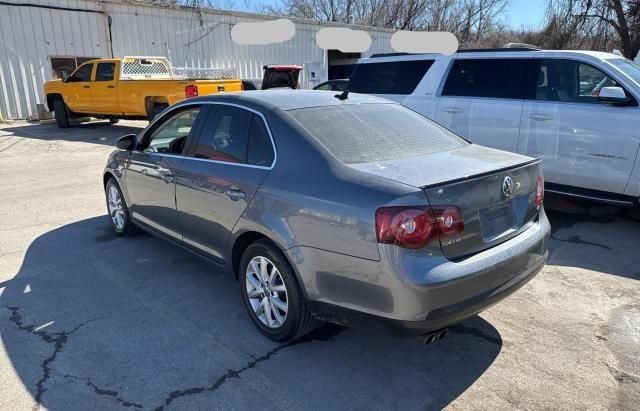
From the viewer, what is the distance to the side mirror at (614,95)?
202 inches

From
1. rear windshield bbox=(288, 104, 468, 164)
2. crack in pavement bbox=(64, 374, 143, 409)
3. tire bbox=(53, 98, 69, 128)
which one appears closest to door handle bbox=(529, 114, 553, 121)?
rear windshield bbox=(288, 104, 468, 164)

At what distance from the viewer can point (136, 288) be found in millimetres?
4133

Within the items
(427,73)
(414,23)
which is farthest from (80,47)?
(414,23)

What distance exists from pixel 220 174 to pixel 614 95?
13.9 feet

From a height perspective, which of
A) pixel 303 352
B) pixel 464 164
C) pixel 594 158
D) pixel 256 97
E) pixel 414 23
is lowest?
pixel 303 352

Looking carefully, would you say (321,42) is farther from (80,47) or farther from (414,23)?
(414,23)

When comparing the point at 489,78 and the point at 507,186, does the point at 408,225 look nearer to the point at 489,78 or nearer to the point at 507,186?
the point at 507,186

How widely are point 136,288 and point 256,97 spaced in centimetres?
192

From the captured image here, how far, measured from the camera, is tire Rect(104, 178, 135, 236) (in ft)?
17.0

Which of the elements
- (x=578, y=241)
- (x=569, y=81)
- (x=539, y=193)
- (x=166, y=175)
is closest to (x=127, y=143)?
(x=166, y=175)

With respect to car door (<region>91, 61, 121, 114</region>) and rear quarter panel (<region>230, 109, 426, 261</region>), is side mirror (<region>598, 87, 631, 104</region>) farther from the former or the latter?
car door (<region>91, 61, 121, 114</region>)

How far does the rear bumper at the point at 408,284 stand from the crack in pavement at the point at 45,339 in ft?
5.39

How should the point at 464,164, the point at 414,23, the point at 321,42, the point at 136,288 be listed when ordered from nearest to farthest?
the point at 464,164 → the point at 136,288 → the point at 321,42 → the point at 414,23

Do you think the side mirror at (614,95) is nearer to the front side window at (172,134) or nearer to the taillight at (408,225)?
the taillight at (408,225)
